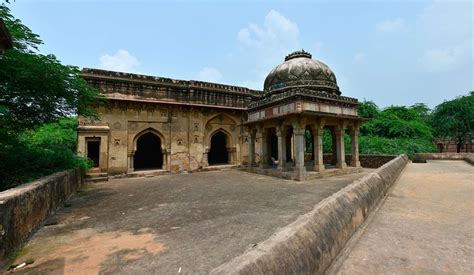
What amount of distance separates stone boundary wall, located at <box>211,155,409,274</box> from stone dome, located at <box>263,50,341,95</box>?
10.8 m

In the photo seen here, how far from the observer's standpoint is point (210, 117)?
1606cm

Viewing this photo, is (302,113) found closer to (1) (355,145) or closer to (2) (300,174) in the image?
(2) (300,174)

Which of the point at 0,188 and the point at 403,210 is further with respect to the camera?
the point at 0,188

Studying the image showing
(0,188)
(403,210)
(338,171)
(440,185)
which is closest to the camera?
(403,210)

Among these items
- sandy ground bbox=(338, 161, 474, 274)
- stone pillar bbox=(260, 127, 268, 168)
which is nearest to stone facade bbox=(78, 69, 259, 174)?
stone pillar bbox=(260, 127, 268, 168)

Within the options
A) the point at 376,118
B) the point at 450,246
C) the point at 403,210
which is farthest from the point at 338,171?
the point at 376,118

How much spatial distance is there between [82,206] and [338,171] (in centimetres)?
1148

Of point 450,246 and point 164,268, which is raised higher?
point 450,246

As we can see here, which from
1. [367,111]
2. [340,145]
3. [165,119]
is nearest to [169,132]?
[165,119]

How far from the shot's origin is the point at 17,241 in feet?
12.1

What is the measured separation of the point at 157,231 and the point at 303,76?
12.7 m

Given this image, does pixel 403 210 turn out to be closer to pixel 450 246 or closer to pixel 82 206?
pixel 450 246

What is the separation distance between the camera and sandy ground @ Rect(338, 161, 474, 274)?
2693 millimetres

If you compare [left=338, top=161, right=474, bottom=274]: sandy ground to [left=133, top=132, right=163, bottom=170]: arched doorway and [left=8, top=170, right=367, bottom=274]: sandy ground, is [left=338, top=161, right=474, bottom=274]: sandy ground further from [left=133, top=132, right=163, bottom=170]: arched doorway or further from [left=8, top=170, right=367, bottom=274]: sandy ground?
[left=133, top=132, right=163, bottom=170]: arched doorway
